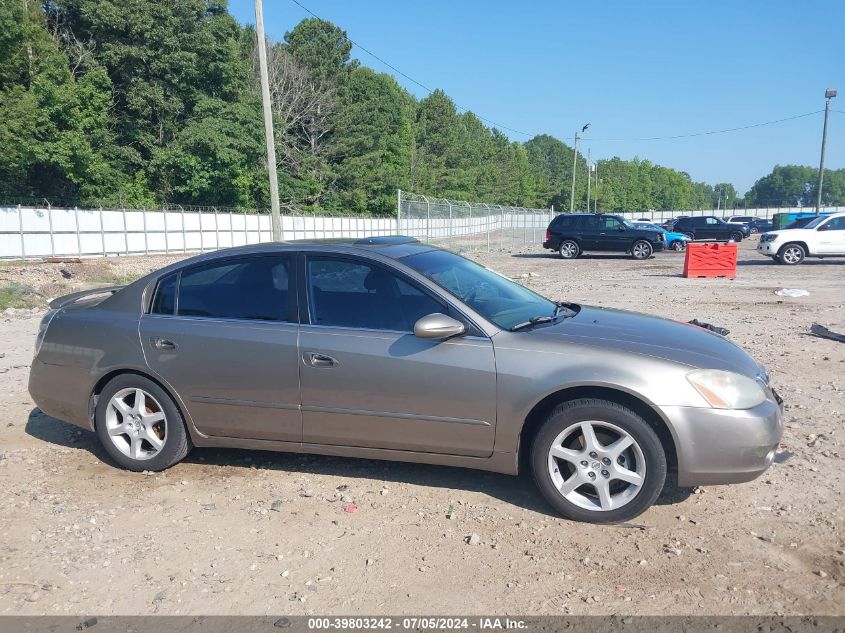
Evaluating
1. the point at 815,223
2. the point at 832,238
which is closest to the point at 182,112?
the point at 815,223

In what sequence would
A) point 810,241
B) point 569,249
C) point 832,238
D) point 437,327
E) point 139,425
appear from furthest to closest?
point 569,249, point 810,241, point 832,238, point 139,425, point 437,327

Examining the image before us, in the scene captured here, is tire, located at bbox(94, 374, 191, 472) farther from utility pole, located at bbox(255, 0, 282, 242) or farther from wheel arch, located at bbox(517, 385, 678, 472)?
utility pole, located at bbox(255, 0, 282, 242)

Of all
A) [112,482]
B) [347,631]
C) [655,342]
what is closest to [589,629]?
[347,631]

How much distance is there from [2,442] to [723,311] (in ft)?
35.7

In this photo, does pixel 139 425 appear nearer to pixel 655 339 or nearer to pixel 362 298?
pixel 362 298

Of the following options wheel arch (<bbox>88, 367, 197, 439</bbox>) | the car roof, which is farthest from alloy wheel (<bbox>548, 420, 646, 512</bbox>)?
wheel arch (<bbox>88, 367, 197, 439</bbox>)

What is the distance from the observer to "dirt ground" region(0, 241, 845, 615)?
310 cm

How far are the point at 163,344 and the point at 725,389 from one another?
141 inches

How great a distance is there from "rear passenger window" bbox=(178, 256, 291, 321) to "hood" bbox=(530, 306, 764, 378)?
1749mm

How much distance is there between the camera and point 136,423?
4.60m

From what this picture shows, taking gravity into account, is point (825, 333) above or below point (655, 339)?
below

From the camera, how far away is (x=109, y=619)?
9.79 ft

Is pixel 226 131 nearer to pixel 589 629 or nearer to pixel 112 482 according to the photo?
pixel 112 482

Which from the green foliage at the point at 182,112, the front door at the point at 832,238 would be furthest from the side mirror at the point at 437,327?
the green foliage at the point at 182,112
